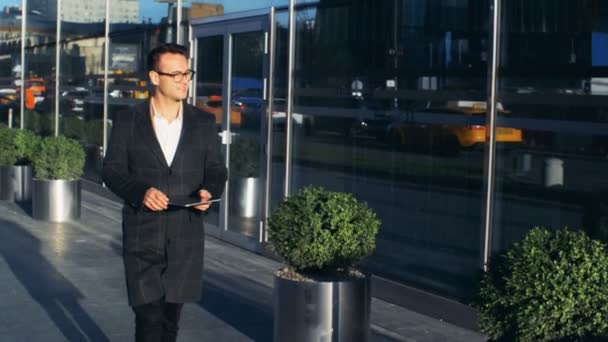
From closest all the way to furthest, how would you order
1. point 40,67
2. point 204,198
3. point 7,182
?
point 204,198 < point 7,182 < point 40,67

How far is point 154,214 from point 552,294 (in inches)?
74.6

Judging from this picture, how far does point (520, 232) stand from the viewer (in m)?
7.69

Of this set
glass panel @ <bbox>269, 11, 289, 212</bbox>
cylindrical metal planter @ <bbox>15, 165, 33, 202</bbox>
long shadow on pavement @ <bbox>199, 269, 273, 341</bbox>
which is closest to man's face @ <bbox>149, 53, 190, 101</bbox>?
long shadow on pavement @ <bbox>199, 269, 273, 341</bbox>

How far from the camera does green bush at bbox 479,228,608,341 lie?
476 centimetres

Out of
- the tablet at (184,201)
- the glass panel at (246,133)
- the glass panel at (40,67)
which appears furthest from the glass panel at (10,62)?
the tablet at (184,201)

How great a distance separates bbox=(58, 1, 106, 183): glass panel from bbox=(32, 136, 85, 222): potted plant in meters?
3.05

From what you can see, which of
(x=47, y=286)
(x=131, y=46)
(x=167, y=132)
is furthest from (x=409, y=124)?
(x=131, y=46)

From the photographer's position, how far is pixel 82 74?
59.7ft

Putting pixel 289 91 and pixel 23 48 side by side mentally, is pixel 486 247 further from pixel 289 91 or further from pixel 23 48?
pixel 23 48

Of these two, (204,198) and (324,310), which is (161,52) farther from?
(324,310)

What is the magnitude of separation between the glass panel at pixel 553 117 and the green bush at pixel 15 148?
9.52m

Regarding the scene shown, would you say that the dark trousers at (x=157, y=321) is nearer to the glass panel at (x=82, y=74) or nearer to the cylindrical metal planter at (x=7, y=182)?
the cylindrical metal planter at (x=7, y=182)

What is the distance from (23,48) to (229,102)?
10844 mm

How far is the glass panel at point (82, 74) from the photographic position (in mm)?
17453
